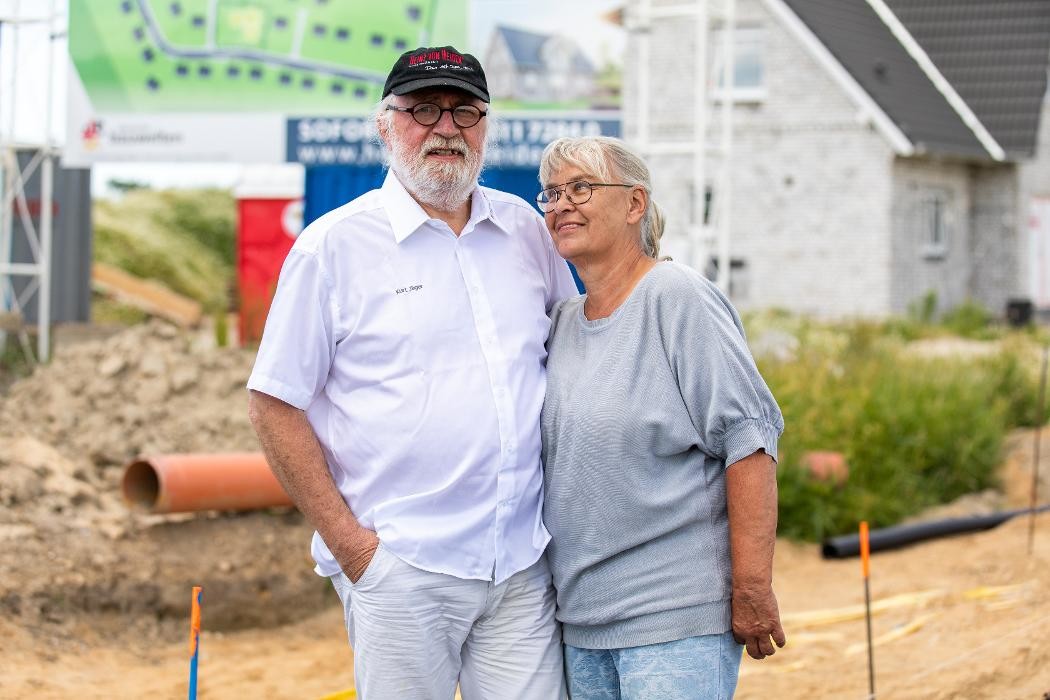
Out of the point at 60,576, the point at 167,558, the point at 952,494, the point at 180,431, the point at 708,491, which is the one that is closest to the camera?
the point at 708,491

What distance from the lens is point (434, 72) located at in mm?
3041

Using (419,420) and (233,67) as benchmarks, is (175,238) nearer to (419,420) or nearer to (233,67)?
(233,67)

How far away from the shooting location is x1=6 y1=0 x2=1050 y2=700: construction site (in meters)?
6.55

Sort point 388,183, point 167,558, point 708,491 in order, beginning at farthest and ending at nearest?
point 167,558, point 388,183, point 708,491

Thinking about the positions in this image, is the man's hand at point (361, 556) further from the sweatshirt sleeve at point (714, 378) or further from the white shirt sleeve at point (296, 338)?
the sweatshirt sleeve at point (714, 378)

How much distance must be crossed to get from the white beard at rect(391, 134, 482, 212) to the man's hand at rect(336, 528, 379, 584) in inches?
32.0

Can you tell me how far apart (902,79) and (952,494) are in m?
12.9

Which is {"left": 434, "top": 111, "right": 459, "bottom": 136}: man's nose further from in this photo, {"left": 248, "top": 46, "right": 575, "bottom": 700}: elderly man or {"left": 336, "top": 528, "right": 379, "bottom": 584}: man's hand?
{"left": 336, "top": 528, "right": 379, "bottom": 584}: man's hand

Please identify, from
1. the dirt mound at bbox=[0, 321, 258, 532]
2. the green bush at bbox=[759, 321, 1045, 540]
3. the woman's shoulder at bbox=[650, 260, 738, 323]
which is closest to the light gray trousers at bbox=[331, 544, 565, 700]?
the woman's shoulder at bbox=[650, 260, 738, 323]

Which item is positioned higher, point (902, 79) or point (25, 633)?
point (902, 79)

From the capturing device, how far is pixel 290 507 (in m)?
7.71

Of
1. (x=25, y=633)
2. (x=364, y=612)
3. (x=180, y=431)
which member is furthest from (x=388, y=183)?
(x=180, y=431)

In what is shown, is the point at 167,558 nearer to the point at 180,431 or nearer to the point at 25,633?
the point at 25,633

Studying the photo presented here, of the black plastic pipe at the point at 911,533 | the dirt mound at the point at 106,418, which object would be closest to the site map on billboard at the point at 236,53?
the dirt mound at the point at 106,418
